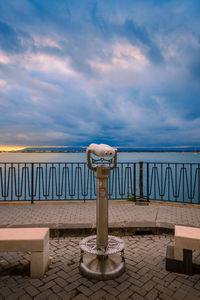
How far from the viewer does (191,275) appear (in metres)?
2.83

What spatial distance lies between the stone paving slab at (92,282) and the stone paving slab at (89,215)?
920 mm

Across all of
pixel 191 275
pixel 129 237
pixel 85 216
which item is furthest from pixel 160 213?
pixel 191 275

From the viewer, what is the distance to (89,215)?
5234 millimetres

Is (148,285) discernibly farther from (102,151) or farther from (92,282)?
(102,151)

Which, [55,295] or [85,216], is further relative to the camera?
[85,216]

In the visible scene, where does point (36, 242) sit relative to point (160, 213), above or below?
above

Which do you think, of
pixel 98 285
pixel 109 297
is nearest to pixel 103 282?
pixel 98 285

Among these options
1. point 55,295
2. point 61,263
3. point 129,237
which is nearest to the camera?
point 55,295

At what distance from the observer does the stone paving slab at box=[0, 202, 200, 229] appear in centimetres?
439

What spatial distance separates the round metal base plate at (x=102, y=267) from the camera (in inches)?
107

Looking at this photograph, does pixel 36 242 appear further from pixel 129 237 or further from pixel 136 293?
pixel 129 237

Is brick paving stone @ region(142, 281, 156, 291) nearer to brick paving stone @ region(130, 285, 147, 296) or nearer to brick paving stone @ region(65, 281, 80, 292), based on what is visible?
brick paving stone @ region(130, 285, 147, 296)

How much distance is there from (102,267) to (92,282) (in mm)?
234

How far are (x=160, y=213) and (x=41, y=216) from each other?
124 inches
